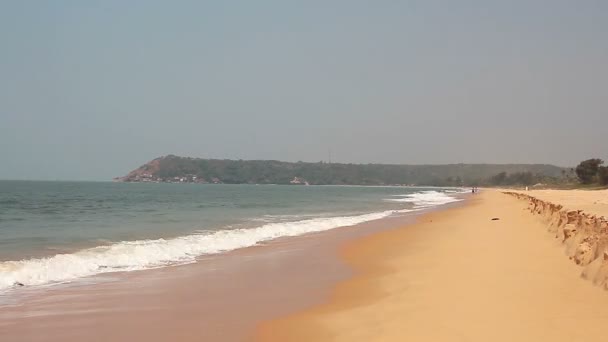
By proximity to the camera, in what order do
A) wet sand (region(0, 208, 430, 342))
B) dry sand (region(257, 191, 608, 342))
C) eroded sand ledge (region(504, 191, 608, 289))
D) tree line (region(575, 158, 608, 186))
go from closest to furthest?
dry sand (region(257, 191, 608, 342)) < wet sand (region(0, 208, 430, 342)) < eroded sand ledge (region(504, 191, 608, 289)) < tree line (region(575, 158, 608, 186))

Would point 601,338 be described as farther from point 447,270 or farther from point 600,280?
point 447,270

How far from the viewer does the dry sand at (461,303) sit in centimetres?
671

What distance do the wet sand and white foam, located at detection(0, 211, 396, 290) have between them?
2.63 feet

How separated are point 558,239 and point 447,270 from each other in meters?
5.42

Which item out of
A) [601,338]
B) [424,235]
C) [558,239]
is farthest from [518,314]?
[424,235]

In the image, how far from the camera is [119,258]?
45.1ft

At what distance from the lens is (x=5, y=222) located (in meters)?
27.6

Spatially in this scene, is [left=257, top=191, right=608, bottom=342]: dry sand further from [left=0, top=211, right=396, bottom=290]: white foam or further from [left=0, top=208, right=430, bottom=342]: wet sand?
[left=0, top=211, right=396, bottom=290]: white foam

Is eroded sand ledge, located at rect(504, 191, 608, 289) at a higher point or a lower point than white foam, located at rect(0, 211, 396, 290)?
higher

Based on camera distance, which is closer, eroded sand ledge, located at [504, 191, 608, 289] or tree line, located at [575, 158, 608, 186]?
eroded sand ledge, located at [504, 191, 608, 289]

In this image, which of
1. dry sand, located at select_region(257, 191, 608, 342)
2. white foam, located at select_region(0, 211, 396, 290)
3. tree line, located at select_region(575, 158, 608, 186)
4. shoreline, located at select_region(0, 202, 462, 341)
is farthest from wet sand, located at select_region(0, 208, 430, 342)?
tree line, located at select_region(575, 158, 608, 186)

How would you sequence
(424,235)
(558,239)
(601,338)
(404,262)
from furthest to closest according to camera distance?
(424,235), (558,239), (404,262), (601,338)

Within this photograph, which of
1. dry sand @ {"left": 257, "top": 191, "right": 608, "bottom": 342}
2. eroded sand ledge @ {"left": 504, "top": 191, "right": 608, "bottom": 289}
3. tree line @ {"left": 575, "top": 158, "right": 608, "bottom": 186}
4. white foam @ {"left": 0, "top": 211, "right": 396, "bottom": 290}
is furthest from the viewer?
tree line @ {"left": 575, "top": 158, "right": 608, "bottom": 186}

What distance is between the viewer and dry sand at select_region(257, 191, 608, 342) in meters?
6.71
